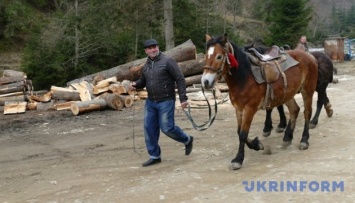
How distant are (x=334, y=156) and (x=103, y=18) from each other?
55.1ft

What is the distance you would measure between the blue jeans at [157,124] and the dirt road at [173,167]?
0.36 m

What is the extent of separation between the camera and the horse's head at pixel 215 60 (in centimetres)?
531

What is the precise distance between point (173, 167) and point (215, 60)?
1811mm

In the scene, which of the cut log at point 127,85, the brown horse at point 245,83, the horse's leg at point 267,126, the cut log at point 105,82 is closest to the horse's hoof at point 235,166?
the brown horse at point 245,83

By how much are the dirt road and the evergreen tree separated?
17.9 metres

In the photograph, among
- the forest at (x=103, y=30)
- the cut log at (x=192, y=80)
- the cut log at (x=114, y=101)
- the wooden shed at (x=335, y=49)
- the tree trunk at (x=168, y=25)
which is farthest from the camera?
the wooden shed at (x=335, y=49)

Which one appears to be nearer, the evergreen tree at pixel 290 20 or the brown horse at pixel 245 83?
the brown horse at pixel 245 83

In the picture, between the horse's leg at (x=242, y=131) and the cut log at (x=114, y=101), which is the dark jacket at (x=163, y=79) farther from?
the cut log at (x=114, y=101)

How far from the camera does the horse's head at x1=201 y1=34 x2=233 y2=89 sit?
17.4 ft

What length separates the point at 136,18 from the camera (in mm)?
21500

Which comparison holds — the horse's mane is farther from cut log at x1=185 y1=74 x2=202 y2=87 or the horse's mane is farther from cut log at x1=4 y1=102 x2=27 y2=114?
cut log at x1=185 y1=74 x2=202 y2=87

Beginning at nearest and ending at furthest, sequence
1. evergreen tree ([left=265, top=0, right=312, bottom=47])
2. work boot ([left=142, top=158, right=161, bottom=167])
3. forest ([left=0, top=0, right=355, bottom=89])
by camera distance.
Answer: work boot ([left=142, top=158, right=161, bottom=167]) < forest ([left=0, top=0, right=355, bottom=89]) < evergreen tree ([left=265, top=0, right=312, bottom=47])

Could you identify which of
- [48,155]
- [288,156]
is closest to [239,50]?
[288,156]

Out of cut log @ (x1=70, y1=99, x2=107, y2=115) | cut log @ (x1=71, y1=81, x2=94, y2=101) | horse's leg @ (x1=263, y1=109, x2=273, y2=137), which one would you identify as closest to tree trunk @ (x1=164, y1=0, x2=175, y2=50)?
cut log @ (x1=71, y1=81, x2=94, y2=101)
